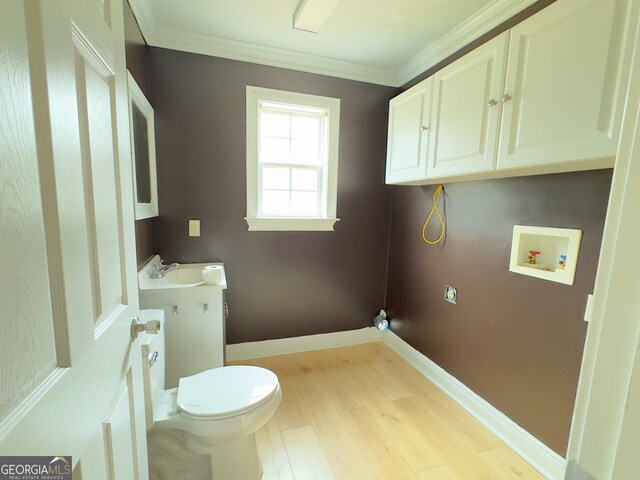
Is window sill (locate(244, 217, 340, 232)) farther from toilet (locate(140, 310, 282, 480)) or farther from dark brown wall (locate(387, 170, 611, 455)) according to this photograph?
toilet (locate(140, 310, 282, 480))

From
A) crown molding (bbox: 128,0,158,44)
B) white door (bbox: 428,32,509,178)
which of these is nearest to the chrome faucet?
crown molding (bbox: 128,0,158,44)

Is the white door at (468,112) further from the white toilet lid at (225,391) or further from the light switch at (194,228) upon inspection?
the light switch at (194,228)

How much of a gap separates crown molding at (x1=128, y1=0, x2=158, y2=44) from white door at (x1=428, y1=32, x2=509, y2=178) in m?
1.74

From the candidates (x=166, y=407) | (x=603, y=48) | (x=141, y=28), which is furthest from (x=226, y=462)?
(x=141, y=28)

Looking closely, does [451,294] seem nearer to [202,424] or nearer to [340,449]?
[340,449]

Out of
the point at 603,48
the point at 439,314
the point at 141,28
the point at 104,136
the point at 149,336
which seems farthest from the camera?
the point at 439,314

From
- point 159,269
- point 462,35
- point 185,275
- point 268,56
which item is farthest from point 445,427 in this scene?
point 268,56

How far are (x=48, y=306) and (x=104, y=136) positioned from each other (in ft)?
1.37

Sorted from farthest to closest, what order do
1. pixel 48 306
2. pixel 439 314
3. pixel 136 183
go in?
pixel 439 314 < pixel 136 183 < pixel 48 306

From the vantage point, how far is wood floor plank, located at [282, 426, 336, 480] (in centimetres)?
143

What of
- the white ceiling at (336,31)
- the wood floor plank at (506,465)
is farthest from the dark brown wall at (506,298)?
the white ceiling at (336,31)

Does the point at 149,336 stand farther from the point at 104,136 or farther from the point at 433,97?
the point at 433,97

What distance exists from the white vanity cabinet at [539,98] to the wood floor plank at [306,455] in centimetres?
169

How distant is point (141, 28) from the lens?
1.78 meters
